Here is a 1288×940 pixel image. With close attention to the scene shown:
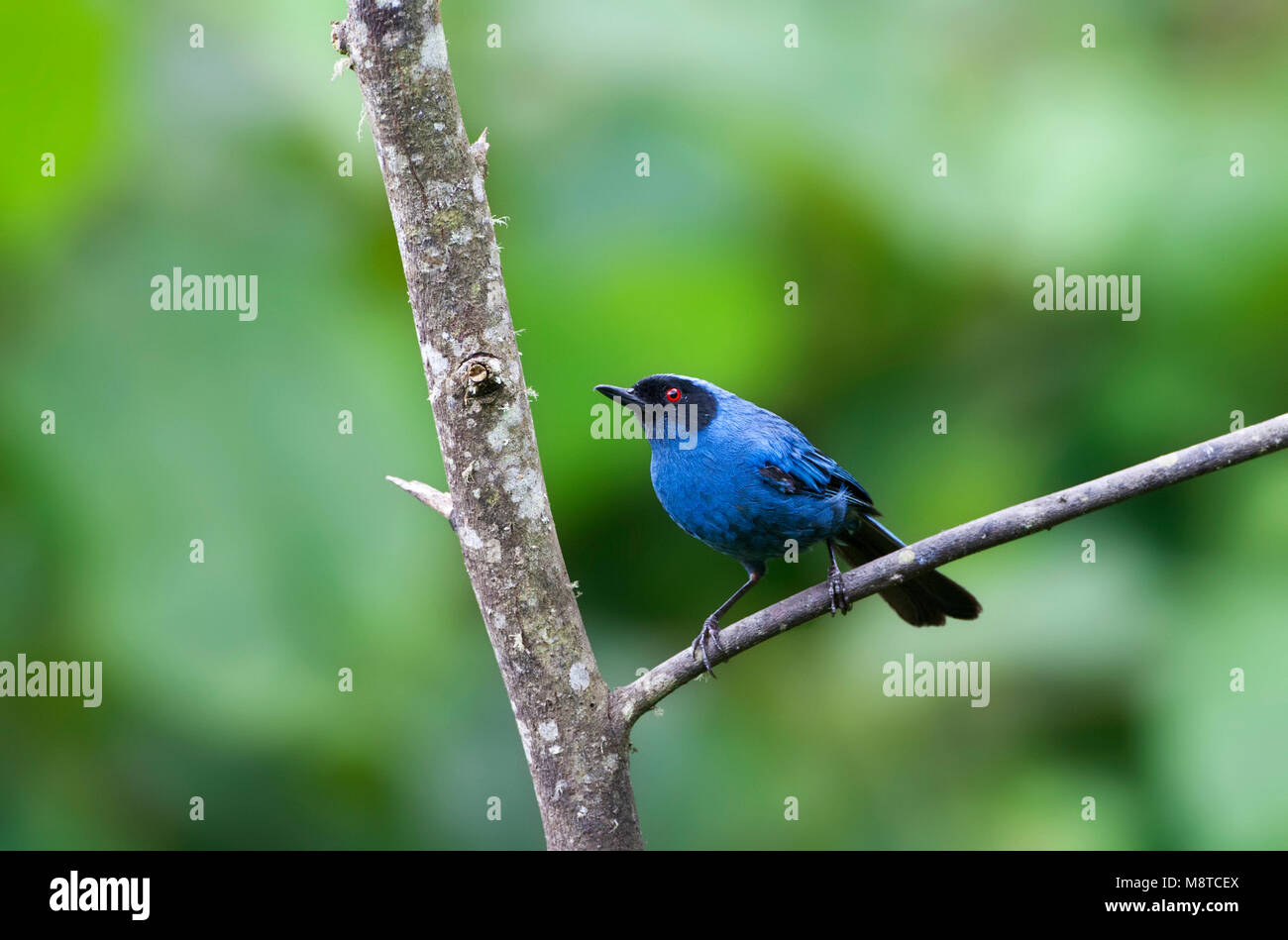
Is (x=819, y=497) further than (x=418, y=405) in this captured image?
No

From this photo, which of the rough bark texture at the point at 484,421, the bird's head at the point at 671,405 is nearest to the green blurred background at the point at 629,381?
the bird's head at the point at 671,405

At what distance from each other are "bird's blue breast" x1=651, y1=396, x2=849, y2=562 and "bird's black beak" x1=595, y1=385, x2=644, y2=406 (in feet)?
0.61

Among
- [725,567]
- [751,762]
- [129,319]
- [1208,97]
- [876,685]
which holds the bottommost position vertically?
[751,762]

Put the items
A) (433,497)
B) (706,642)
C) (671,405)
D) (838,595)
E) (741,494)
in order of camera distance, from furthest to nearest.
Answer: (671,405) < (741,494) < (706,642) < (433,497) < (838,595)

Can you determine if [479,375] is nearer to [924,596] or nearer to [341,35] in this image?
[341,35]

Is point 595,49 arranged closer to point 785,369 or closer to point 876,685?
point 785,369

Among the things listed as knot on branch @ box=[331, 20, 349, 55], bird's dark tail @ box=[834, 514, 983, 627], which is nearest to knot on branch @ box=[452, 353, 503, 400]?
knot on branch @ box=[331, 20, 349, 55]

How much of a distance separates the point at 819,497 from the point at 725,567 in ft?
4.80

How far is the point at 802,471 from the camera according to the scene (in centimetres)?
364

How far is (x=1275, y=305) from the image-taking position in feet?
17.0

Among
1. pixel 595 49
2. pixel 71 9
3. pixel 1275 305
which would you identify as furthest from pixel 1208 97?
pixel 71 9

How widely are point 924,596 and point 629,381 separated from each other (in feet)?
5.31

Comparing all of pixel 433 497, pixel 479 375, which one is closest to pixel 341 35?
pixel 479 375

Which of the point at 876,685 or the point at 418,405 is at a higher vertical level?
the point at 418,405
